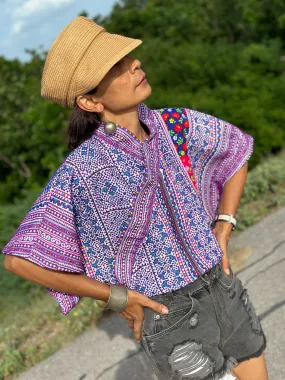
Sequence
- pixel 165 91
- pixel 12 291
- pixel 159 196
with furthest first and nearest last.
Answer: pixel 165 91 → pixel 12 291 → pixel 159 196

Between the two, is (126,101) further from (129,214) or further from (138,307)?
(138,307)

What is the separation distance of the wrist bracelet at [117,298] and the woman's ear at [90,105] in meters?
0.58

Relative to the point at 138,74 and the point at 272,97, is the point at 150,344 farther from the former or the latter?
the point at 272,97

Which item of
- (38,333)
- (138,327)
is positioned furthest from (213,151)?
(38,333)

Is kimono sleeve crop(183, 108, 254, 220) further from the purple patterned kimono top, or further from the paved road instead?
the paved road

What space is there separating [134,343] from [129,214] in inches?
72.1

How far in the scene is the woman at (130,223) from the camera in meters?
1.63

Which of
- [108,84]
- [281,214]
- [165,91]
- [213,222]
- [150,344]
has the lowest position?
[165,91]

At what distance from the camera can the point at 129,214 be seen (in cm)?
170

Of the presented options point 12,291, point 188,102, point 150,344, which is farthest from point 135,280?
point 188,102

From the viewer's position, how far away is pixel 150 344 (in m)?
1.75

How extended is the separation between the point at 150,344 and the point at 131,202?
19.1 inches

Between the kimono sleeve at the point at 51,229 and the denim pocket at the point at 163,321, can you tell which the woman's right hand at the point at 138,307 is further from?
the kimono sleeve at the point at 51,229

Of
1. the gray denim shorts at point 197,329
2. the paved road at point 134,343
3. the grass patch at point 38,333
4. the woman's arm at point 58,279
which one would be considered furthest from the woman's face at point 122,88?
the grass patch at point 38,333
